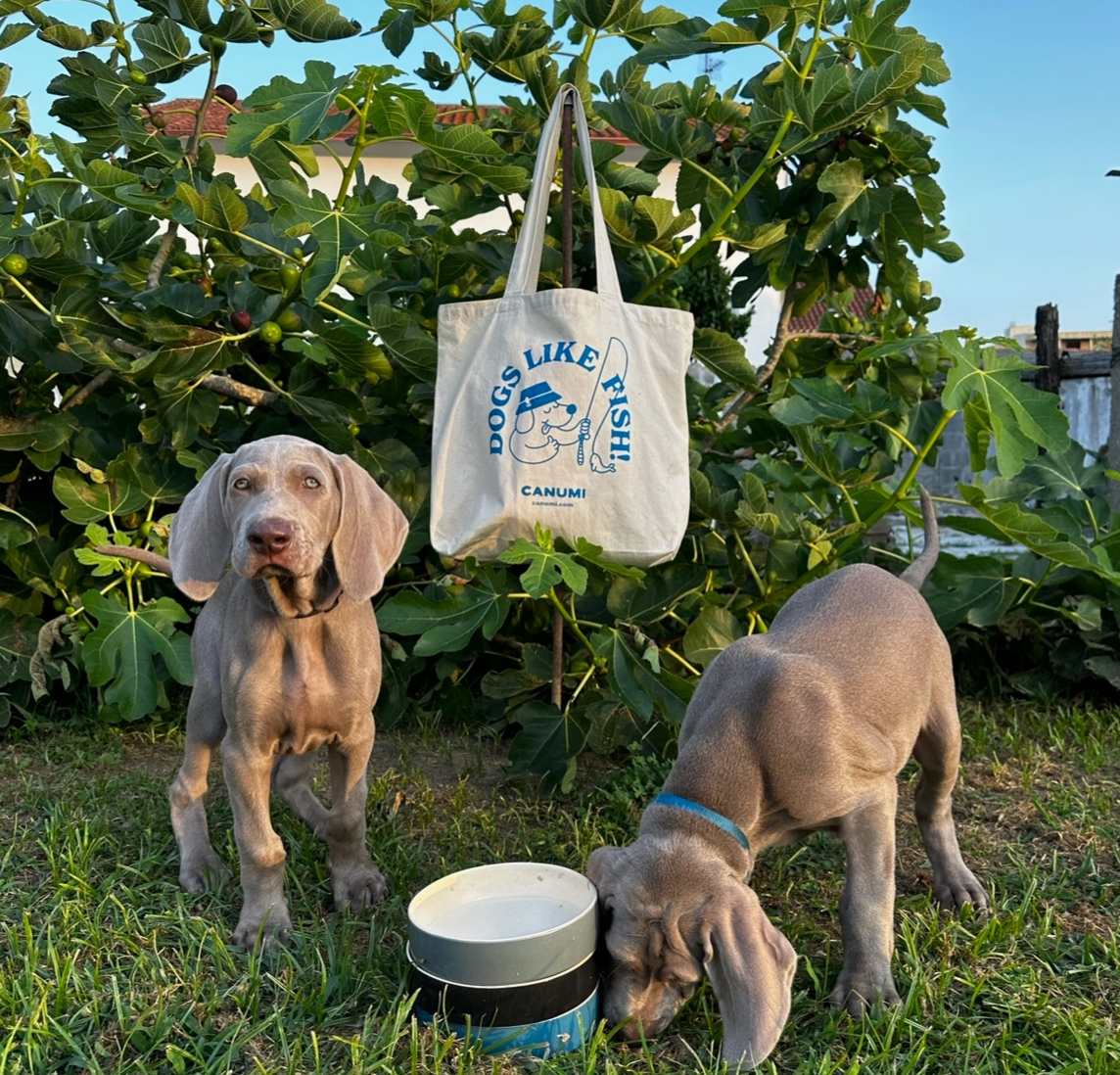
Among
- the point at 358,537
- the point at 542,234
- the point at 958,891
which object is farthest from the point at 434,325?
the point at 958,891

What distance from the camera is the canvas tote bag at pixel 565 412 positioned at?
3.13 metres

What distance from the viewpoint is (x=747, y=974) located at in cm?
206

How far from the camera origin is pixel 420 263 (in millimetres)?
4281

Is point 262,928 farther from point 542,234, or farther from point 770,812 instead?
point 542,234

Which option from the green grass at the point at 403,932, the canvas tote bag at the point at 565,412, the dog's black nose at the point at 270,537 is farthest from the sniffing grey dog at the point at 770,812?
the dog's black nose at the point at 270,537

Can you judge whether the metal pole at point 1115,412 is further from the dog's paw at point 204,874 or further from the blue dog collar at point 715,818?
the dog's paw at point 204,874

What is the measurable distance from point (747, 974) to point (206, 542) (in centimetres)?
168

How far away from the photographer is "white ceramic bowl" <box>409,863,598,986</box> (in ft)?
7.09

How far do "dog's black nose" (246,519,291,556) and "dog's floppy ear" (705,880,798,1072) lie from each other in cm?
126

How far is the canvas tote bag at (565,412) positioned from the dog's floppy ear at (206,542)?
730 mm

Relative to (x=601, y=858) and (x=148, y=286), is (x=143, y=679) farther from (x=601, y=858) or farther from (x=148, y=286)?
(x=601, y=858)

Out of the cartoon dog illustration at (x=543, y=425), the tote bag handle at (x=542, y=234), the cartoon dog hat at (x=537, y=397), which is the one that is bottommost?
the cartoon dog illustration at (x=543, y=425)

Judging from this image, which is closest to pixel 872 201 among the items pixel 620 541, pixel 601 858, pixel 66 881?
pixel 620 541

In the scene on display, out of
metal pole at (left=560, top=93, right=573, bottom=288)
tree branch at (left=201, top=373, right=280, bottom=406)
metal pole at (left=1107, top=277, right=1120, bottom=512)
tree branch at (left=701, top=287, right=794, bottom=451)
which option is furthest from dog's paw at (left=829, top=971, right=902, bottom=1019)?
metal pole at (left=1107, top=277, right=1120, bottom=512)
